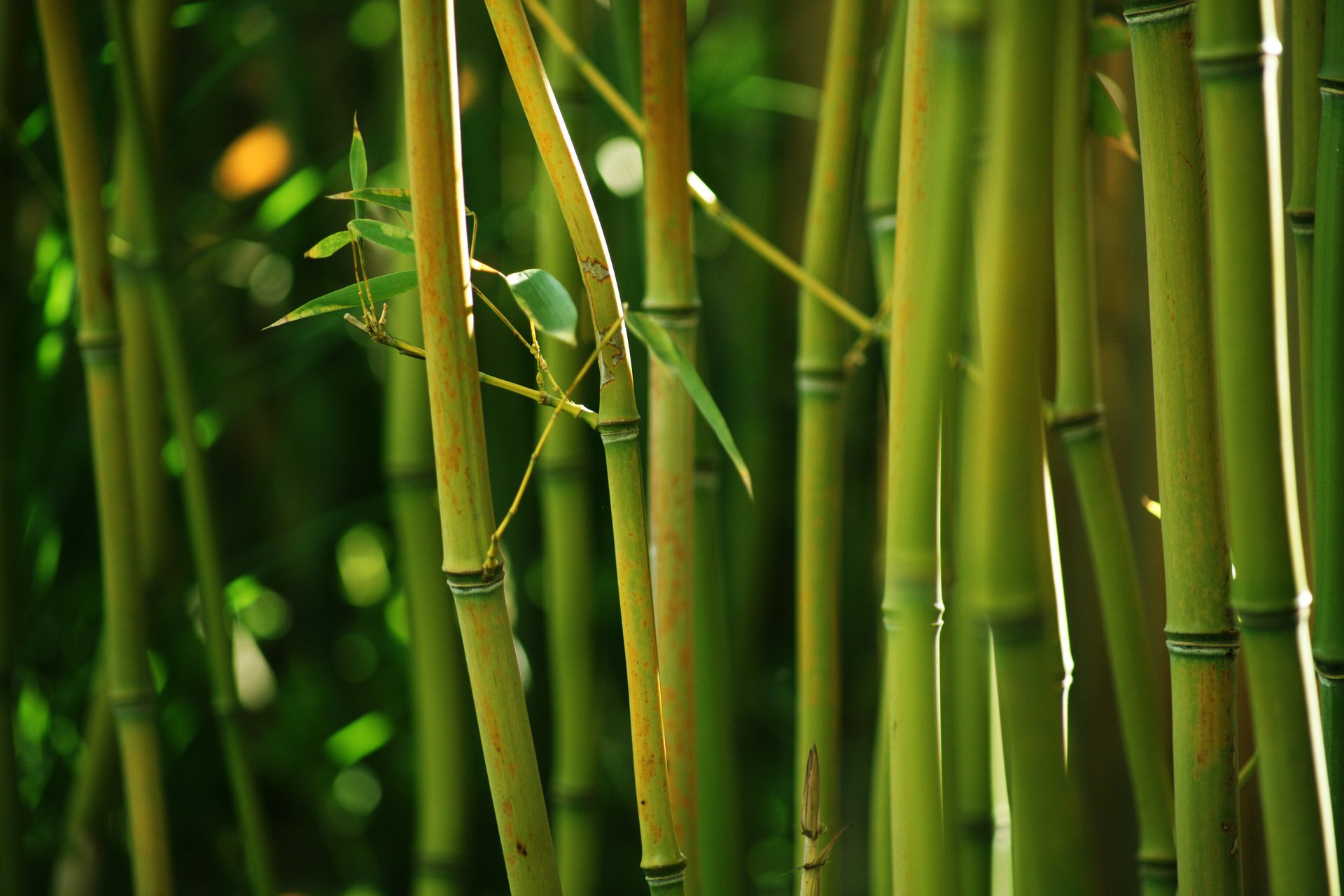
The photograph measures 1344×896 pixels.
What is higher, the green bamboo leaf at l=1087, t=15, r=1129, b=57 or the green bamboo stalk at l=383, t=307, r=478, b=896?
the green bamboo leaf at l=1087, t=15, r=1129, b=57

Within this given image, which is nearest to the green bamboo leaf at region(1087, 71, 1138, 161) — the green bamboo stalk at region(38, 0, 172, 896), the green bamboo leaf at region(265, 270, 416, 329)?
the green bamboo leaf at region(265, 270, 416, 329)

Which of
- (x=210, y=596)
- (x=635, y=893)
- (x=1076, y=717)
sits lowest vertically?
(x=635, y=893)

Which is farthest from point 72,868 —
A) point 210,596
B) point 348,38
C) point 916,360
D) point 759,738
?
point 348,38

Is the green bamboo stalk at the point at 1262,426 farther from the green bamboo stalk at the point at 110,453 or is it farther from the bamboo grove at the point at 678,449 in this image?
the green bamboo stalk at the point at 110,453

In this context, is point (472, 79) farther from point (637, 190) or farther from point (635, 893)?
point (635, 893)

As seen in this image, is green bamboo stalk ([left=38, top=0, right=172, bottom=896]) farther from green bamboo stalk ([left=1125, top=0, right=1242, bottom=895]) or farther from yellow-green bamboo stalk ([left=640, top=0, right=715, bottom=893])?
green bamboo stalk ([left=1125, top=0, right=1242, bottom=895])

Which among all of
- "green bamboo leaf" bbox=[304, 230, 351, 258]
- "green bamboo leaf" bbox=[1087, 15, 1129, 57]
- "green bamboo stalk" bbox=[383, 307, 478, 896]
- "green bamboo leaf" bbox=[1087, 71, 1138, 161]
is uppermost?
"green bamboo leaf" bbox=[1087, 15, 1129, 57]
